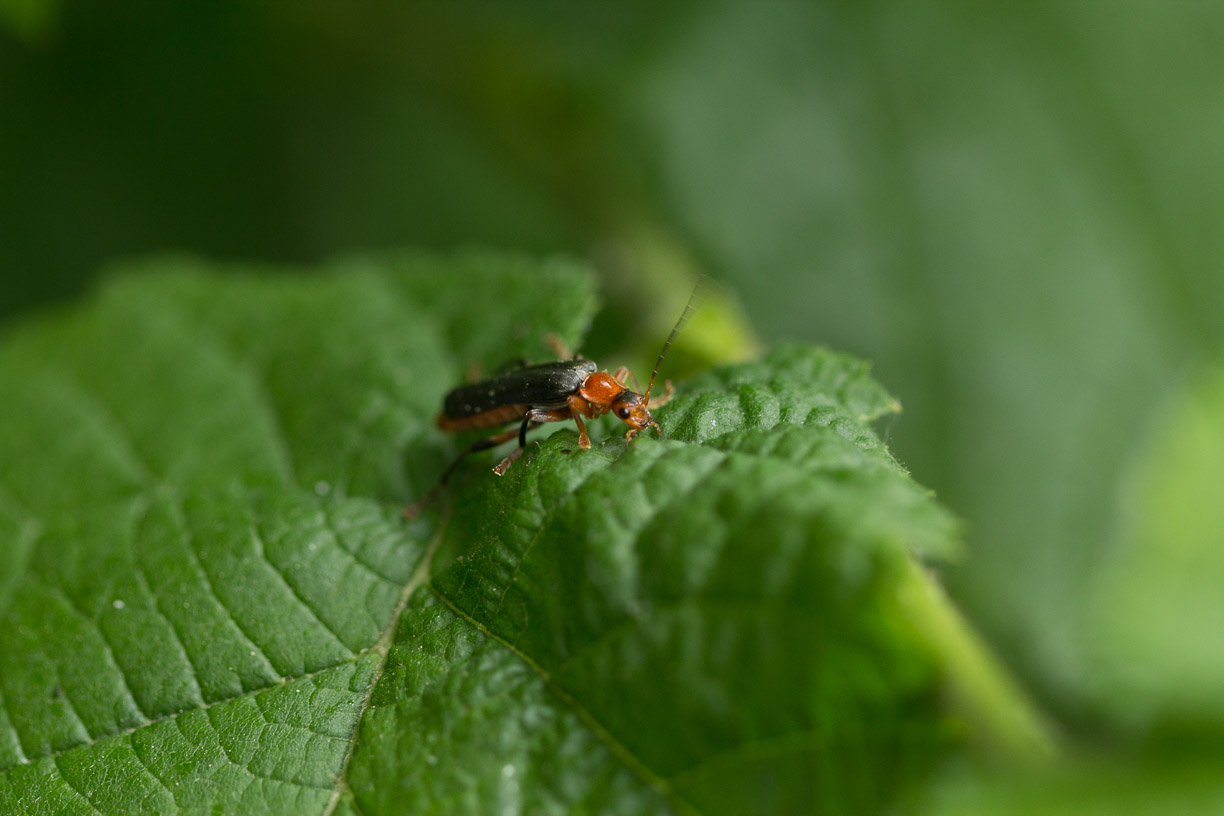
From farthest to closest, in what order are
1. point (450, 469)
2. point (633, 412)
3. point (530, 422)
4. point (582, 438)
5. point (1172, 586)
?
point (1172, 586) < point (530, 422) < point (450, 469) < point (633, 412) < point (582, 438)

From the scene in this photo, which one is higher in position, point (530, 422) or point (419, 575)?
point (530, 422)

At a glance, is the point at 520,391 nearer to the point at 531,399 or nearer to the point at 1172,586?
the point at 531,399

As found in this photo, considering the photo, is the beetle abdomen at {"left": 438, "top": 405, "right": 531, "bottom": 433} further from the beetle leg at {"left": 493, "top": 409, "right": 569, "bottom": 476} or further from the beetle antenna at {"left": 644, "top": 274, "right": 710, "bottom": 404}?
the beetle antenna at {"left": 644, "top": 274, "right": 710, "bottom": 404}

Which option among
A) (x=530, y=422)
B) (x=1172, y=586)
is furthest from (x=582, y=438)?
(x=1172, y=586)

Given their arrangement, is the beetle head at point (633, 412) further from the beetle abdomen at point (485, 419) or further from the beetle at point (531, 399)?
the beetle abdomen at point (485, 419)

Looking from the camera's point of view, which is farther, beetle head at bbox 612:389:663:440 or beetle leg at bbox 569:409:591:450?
beetle head at bbox 612:389:663:440

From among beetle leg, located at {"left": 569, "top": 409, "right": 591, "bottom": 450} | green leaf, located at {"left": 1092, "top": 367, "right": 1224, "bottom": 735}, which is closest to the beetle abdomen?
beetle leg, located at {"left": 569, "top": 409, "right": 591, "bottom": 450}
